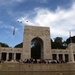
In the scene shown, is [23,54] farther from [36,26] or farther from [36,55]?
[36,55]

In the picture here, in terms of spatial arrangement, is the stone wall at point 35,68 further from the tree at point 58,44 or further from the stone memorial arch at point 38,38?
the tree at point 58,44

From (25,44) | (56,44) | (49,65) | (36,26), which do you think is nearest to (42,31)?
(36,26)

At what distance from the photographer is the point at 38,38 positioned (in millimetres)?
53562

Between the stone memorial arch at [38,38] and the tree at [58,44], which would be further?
the tree at [58,44]

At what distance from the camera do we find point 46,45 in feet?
173

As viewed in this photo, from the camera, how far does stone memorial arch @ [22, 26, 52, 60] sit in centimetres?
5134

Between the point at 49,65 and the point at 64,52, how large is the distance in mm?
22143

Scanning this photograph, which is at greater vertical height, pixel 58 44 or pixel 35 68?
pixel 58 44

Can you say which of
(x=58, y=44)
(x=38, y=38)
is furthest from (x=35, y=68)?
(x=58, y=44)

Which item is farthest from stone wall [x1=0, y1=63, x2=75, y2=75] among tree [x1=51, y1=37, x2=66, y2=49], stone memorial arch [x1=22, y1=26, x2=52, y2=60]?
tree [x1=51, y1=37, x2=66, y2=49]

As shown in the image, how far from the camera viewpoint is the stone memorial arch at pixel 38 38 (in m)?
51.3

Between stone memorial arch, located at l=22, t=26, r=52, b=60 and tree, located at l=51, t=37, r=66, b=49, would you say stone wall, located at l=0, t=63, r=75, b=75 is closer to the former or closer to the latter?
stone memorial arch, located at l=22, t=26, r=52, b=60

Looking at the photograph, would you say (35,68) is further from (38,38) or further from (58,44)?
(58,44)

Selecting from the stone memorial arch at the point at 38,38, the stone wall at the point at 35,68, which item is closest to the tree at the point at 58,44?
the stone memorial arch at the point at 38,38
